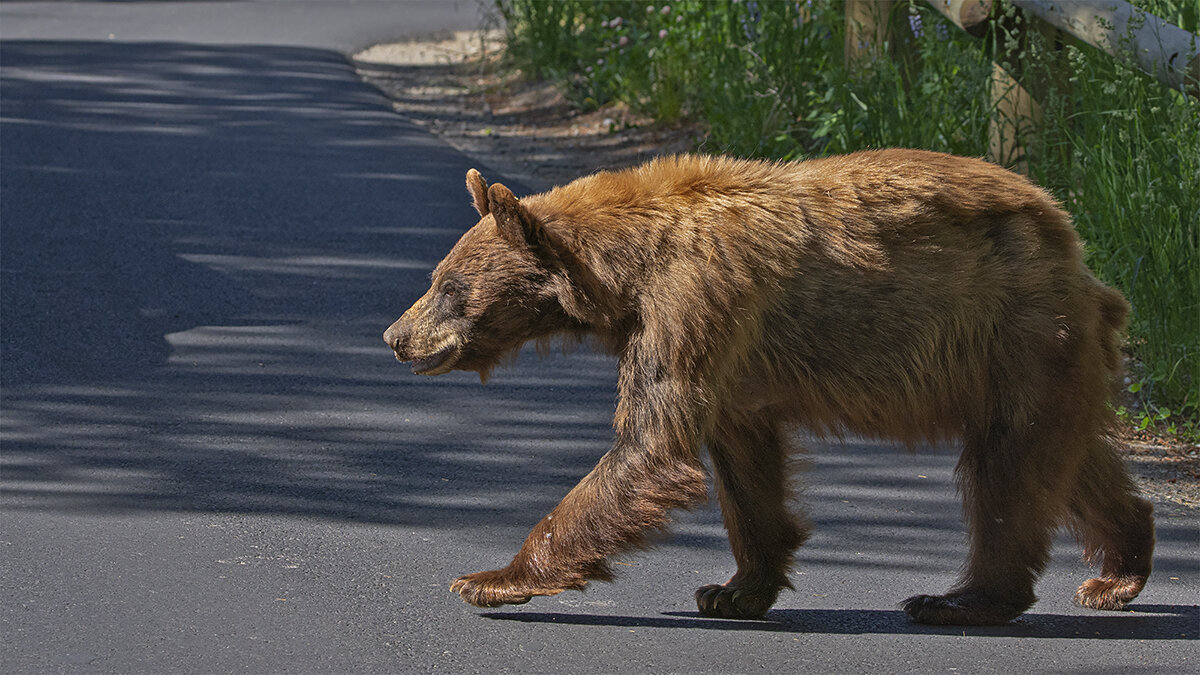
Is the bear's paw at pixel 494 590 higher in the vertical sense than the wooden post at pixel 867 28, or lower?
lower

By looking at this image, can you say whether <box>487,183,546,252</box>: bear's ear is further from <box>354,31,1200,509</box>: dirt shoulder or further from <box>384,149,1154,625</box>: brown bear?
<box>354,31,1200,509</box>: dirt shoulder

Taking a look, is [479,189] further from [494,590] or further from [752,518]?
[752,518]

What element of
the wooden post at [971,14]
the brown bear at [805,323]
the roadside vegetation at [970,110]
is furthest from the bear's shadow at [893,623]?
the wooden post at [971,14]

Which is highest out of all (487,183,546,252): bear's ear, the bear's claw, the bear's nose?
(487,183,546,252): bear's ear

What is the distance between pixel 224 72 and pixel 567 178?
5.11m

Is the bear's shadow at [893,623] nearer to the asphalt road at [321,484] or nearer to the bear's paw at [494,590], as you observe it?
the asphalt road at [321,484]

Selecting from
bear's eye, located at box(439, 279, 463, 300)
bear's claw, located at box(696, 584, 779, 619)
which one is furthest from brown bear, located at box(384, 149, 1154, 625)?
bear's claw, located at box(696, 584, 779, 619)

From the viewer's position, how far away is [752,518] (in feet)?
13.7

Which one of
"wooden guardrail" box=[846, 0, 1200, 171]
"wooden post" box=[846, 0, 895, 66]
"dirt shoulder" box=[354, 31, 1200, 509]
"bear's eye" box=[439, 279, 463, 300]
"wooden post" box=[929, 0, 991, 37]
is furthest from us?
"dirt shoulder" box=[354, 31, 1200, 509]

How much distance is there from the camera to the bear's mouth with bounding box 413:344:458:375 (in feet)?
13.3

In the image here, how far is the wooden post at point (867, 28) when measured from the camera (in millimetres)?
8234

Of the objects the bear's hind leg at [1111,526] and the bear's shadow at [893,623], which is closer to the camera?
the bear's shadow at [893,623]

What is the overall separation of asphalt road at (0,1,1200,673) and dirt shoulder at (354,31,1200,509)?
1086 millimetres

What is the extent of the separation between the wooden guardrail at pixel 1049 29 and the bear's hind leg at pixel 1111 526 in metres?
1.98
